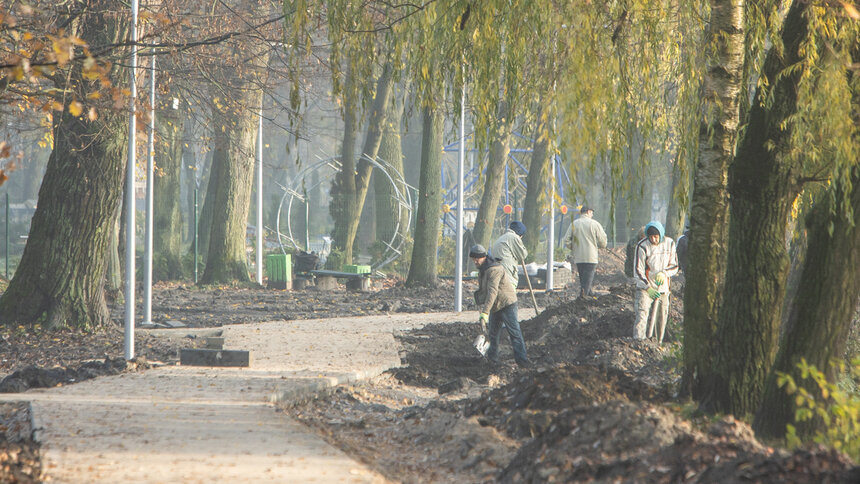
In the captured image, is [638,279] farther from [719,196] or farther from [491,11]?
[491,11]

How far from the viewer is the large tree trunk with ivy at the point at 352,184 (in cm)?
2547

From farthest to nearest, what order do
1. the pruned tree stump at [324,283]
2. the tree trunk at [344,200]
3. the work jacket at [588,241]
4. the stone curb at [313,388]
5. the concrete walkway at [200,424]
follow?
1. the tree trunk at [344,200]
2. the pruned tree stump at [324,283]
3. the work jacket at [588,241]
4. the stone curb at [313,388]
5. the concrete walkway at [200,424]

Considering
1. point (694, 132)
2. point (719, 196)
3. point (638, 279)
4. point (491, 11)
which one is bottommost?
point (638, 279)

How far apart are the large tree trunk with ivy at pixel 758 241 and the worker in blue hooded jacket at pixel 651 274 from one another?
4.82 m

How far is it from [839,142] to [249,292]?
16.3m

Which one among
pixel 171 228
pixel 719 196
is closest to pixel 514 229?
pixel 719 196

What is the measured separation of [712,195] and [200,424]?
413cm

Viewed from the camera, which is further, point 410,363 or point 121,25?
point 121,25

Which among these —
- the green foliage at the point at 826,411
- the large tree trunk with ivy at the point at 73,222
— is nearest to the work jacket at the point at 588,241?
the large tree trunk with ivy at the point at 73,222

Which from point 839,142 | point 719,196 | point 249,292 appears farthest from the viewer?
→ point 249,292

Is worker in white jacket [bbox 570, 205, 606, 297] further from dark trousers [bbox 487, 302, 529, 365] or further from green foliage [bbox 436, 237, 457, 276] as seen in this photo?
green foliage [bbox 436, 237, 457, 276]

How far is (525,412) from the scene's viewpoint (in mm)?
6938

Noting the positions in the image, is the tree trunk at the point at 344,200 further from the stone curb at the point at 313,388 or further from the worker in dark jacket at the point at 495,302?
the stone curb at the point at 313,388

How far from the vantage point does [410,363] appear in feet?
36.7
